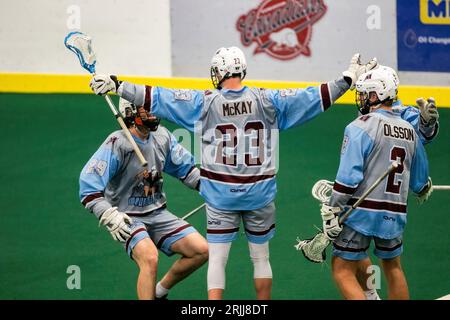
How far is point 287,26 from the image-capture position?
1185 cm

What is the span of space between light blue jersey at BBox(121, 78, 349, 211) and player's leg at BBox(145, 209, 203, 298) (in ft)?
1.97

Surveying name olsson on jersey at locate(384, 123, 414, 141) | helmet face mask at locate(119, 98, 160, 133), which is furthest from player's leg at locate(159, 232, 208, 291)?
name olsson on jersey at locate(384, 123, 414, 141)

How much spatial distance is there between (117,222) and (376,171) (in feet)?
5.19

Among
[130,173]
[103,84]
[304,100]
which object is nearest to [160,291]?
[130,173]

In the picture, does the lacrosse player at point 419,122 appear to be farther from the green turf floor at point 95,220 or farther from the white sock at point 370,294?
the green turf floor at point 95,220

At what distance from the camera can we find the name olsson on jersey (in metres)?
7.34

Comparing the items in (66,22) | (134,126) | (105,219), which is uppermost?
(66,22)

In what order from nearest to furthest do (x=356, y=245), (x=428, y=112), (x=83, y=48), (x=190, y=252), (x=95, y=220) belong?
(x=356, y=245) < (x=428, y=112) < (x=190, y=252) < (x=83, y=48) < (x=95, y=220)

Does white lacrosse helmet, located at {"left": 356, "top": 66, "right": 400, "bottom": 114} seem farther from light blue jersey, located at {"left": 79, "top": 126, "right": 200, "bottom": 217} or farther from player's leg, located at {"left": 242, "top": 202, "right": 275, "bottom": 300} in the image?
light blue jersey, located at {"left": 79, "top": 126, "right": 200, "bottom": 217}

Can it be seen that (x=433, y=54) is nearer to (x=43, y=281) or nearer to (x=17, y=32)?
(x=17, y=32)

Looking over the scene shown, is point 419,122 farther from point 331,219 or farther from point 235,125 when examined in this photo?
point 235,125

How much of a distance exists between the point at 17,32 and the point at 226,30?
1.90 meters

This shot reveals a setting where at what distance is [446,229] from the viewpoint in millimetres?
10008

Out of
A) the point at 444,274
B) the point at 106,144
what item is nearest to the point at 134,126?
the point at 106,144
